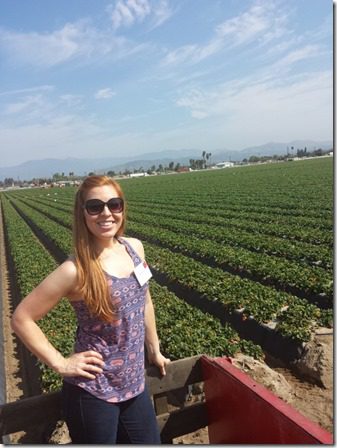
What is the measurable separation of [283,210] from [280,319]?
1403 cm

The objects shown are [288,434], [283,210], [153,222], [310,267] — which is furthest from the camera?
[153,222]

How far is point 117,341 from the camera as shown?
8.54 feet

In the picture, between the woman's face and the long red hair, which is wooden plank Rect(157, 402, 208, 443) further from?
the woman's face

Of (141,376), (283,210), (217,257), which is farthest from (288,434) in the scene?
(283,210)

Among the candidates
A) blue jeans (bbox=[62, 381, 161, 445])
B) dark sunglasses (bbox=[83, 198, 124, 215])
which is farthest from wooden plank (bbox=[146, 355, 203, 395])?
dark sunglasses (bbox=[83, 198, 124, 215])

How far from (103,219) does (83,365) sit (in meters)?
0.81

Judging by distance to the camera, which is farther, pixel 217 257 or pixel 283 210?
pixel 283 210

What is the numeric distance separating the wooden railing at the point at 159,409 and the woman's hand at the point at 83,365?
0.42 meters

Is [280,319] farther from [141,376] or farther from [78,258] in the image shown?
[78,258]

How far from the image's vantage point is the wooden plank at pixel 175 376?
311 cm

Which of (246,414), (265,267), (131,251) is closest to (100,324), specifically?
(131,251)

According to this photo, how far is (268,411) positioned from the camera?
2.41 m

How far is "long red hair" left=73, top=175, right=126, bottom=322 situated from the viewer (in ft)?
8.01

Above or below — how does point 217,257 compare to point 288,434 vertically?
below
